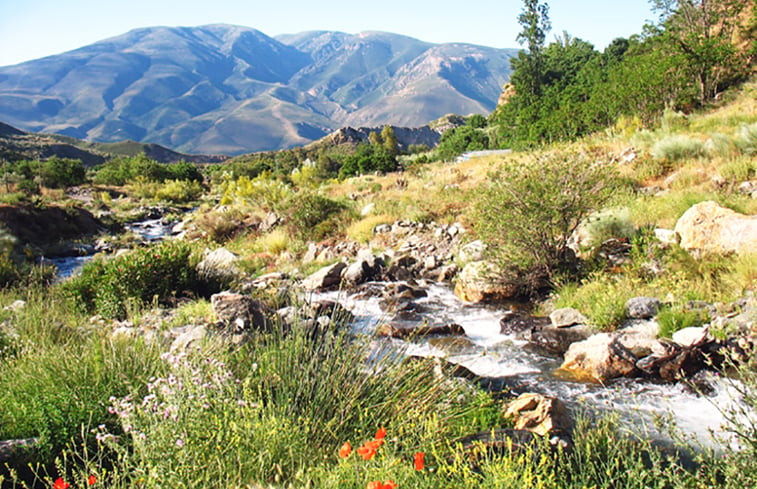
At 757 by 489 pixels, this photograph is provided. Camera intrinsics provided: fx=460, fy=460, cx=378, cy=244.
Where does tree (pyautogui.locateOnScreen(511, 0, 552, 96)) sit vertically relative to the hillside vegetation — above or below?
above

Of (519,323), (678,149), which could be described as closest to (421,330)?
(519,323)

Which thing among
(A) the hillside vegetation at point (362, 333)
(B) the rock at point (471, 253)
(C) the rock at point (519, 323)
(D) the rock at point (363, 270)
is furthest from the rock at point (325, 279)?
(C) the rock at point (519, 323)

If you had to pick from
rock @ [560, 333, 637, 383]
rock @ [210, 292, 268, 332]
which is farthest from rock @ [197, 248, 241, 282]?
rock @ [560, 333, 637, 383]

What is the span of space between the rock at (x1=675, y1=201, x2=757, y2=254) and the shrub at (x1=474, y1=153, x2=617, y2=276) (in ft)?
4.00

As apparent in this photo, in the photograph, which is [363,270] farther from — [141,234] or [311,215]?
[141,234]

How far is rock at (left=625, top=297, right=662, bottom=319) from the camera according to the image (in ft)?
19.0

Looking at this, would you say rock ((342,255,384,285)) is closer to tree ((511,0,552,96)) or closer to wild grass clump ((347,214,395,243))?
wild grass clump ((347,214,395,243))

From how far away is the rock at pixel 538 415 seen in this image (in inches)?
136

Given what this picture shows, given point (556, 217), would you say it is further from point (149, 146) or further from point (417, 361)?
point (149, 146)

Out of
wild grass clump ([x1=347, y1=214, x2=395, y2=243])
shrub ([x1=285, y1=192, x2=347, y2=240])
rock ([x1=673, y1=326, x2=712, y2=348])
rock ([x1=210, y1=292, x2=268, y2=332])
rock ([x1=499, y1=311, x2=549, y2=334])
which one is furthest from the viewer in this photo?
shrub ([x1=285, y1=192, x2=347, y2=240])

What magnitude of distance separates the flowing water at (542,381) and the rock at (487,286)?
251mm

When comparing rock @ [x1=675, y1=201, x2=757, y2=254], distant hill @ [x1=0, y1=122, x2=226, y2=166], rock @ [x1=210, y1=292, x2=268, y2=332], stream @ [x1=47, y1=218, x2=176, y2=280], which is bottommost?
stream @ [x1=47, y1=218, x2=176, y2=280]

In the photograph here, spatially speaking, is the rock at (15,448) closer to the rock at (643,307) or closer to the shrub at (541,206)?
the shrub at (541,206)

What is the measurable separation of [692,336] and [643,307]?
1067mm
